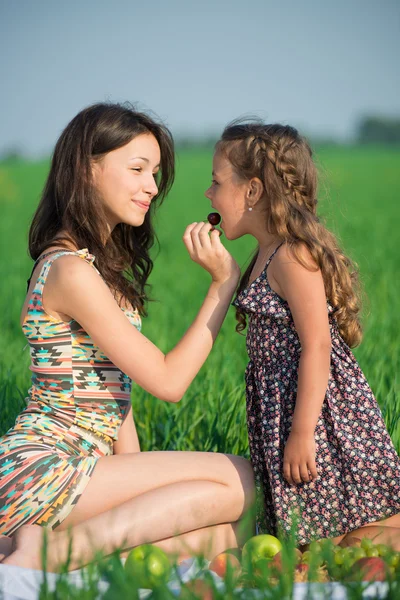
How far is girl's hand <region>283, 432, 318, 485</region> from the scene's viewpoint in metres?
2.50

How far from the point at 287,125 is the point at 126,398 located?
3.96 ft

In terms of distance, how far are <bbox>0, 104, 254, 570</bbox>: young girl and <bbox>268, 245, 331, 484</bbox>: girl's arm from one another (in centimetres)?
24

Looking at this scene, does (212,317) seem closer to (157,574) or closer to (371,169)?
(157,574)

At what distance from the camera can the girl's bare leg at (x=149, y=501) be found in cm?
228

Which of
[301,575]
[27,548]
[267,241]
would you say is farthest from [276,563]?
[267,241]

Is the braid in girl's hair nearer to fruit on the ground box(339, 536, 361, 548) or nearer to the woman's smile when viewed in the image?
the woman's smile

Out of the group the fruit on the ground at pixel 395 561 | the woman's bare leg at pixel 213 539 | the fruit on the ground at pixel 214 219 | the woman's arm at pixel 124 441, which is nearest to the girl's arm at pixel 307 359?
the woman's bare leg at pixel 213 539

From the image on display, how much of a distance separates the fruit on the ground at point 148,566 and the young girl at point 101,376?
162mm

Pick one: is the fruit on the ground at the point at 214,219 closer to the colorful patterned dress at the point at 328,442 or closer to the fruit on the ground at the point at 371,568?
the colorful patterned dress at the point at 328,442

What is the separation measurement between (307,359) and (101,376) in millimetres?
763

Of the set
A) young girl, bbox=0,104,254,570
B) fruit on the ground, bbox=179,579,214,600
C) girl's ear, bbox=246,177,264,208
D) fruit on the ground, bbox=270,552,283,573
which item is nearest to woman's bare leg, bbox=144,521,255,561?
young girl, bbox=0,104,254,570

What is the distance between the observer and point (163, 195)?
10.3 feet

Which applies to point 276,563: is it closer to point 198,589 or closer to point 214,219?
point 198,589

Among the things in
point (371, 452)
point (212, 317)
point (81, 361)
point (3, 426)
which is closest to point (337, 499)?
point (371, 452)
